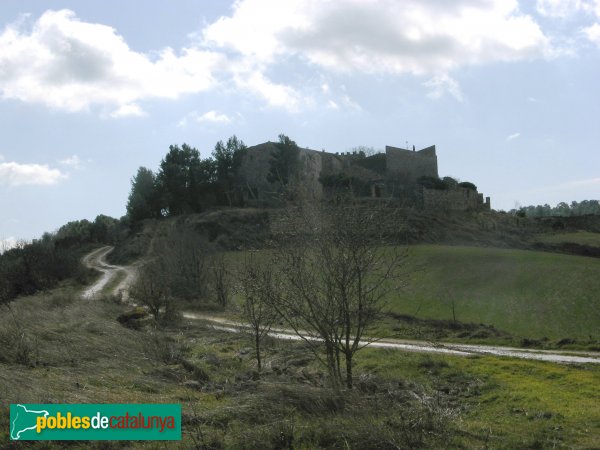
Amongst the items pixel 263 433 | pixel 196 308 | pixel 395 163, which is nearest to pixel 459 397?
pixel 263 433

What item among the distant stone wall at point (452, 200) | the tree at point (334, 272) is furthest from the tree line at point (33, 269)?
the distant stone wall at point (452, 200)

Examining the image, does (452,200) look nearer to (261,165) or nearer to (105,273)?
(261,165)

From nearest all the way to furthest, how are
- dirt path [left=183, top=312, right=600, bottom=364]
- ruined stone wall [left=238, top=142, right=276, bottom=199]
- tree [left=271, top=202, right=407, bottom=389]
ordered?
tree [left=271, top=202, right=407, bottom=389] < dirt path [left=183, top=312, right=600, bottom=364] < ruined stone wall [left=238, top=142, right=276, bottom=199]

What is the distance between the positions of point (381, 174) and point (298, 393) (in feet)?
263

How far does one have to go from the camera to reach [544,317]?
32562mm

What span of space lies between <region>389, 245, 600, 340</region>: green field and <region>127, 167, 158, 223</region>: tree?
40.9m

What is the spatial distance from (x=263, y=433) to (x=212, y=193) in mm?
71955

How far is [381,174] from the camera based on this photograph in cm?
8700

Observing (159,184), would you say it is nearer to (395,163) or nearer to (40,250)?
(40,250)

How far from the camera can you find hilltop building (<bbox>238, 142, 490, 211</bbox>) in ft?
253

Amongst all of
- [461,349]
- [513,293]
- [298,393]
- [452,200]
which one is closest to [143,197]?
[452,200]

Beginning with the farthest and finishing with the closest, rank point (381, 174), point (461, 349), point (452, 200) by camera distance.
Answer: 1. point (381, 174)
2. point (452, 200)
3. point (461, 349)

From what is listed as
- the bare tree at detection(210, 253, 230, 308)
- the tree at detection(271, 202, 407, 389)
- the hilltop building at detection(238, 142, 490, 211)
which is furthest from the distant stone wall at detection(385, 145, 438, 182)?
the tree at detection(271, 202, 407, 389)

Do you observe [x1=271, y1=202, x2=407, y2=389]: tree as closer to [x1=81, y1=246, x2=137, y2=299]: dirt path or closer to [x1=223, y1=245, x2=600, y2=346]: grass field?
[x1=223, y1=245, x2=600, y2=346]: grass field
